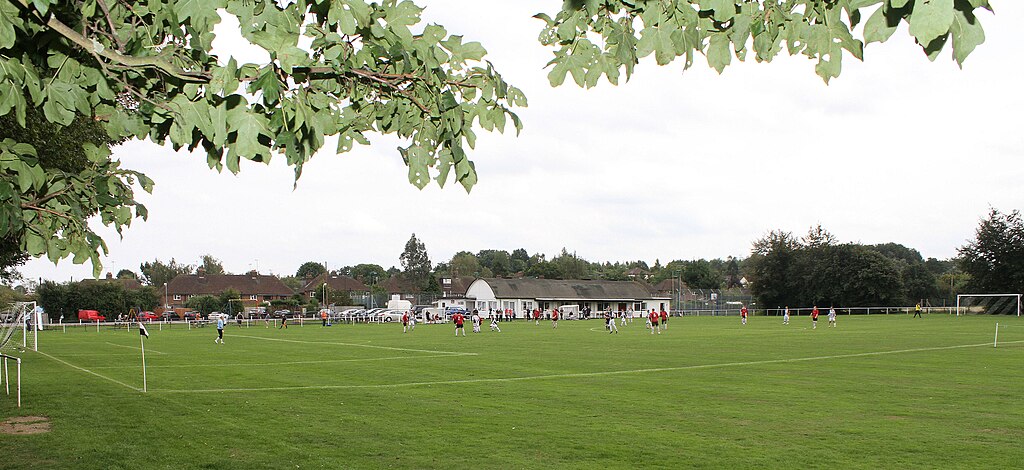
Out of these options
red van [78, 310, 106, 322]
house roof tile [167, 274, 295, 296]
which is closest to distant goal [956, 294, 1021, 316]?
red van [78, 310, 106, 322]

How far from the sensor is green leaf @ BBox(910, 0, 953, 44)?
277cm

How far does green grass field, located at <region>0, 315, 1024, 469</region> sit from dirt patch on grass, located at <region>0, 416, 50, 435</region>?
448 millimetres

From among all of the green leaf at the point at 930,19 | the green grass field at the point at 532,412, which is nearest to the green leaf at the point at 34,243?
the green grass field at the point at 532,412

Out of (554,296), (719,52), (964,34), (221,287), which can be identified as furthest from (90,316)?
(964,34)

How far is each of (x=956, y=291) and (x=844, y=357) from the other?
8409cm

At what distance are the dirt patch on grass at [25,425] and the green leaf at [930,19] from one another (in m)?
14.7

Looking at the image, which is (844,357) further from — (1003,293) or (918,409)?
(1003,293)

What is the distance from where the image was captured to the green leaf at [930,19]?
277 cm

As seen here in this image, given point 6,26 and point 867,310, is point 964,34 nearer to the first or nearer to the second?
point 6,26

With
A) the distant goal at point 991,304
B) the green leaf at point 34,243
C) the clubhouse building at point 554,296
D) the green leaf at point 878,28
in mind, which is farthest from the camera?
the clubhouse building at point 554,296

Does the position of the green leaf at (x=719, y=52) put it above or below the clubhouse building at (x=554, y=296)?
above

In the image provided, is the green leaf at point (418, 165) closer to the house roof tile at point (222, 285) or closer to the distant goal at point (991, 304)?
the distant goal at point (991, 304)

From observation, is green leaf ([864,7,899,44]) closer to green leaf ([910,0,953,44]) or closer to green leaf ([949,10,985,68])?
green leaf ([949,10,985,68])

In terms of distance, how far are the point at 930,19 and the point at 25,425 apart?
51.4 ft
